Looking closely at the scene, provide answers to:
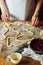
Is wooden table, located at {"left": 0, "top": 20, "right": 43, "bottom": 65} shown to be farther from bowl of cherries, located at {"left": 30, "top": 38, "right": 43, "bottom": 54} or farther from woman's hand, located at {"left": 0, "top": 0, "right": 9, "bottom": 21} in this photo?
woman's hand, located at {"left": 0, "top": 0, "right": 9, "bottom": 21}

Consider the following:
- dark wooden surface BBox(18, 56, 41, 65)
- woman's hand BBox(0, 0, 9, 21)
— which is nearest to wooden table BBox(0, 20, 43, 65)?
dark wooden surface BBox(18, 56, 41, 65)

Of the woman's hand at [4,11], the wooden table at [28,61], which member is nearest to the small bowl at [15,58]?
the wooden table at [28,61]

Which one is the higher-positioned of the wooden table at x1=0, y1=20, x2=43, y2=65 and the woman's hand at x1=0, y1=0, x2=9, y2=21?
the woman's hand at x1=0, y1=0, x2=9, y2=21

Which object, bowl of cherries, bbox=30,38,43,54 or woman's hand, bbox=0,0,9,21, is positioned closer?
bowl of cherries, bbox=30,38,43,54

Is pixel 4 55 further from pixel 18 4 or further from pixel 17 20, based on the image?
pixel 18 4

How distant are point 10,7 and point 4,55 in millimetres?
622

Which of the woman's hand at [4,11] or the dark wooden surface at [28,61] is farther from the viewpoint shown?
the woman's hand at [4,11]

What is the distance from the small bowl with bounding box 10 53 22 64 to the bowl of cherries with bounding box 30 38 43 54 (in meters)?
0.10

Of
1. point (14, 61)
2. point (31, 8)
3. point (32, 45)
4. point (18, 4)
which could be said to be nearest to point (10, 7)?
point (18, 4)

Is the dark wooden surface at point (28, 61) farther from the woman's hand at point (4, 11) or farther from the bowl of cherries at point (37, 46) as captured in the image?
the woman's hand at point (4, 11)

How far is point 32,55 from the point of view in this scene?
1083mm

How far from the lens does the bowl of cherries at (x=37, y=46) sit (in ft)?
3.48

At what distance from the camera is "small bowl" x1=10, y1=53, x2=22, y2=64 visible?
1008 mm

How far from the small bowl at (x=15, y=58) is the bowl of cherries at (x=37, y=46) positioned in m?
0.10
